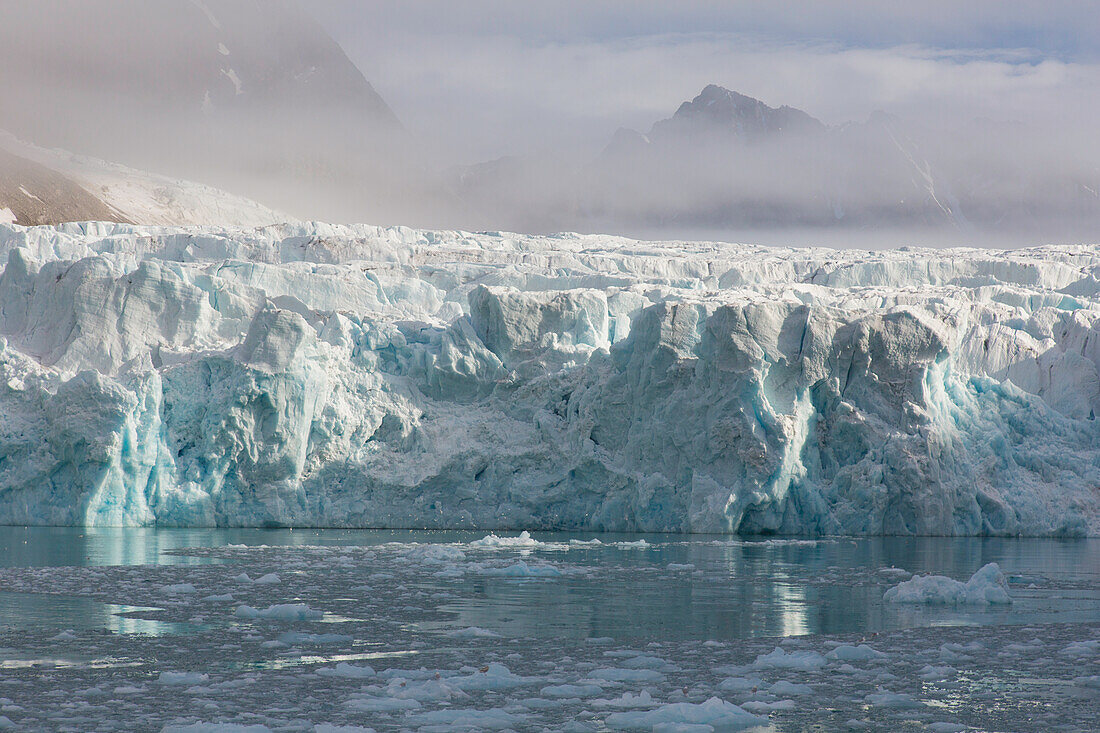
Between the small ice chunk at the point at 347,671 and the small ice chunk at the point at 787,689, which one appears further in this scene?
the small ice chunk at the point at 347,671

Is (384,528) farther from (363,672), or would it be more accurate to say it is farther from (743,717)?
(743,717)

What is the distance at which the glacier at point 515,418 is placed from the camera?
2748 cm

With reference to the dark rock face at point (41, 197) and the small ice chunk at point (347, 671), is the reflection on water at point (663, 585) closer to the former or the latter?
the small ice chunk at point (347, 671)

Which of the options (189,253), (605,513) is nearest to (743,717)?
(605,513)

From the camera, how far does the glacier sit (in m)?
27.5

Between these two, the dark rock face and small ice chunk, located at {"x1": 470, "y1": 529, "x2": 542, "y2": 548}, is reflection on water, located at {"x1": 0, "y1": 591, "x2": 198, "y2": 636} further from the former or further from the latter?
the dark rock face

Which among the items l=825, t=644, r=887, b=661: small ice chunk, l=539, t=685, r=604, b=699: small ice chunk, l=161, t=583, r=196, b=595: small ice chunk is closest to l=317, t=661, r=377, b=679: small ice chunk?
l=539, t=685, r=604, b=699: small ice chunk

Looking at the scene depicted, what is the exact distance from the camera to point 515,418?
101 feet

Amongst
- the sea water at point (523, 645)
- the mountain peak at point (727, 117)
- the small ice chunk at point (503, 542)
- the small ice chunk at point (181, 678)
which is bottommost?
the small ice chunk at point (503, 542)

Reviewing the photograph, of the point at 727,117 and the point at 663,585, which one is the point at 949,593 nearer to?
the point at 663,585

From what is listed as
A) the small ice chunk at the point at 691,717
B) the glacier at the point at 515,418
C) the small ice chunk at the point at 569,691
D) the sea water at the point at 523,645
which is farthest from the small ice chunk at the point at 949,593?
the glacier at the point at 515,418

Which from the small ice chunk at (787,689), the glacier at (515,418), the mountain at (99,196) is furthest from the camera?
the mountain at (99,196)

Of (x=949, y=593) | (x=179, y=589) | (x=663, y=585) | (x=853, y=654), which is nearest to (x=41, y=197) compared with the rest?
(x=179, y=589)

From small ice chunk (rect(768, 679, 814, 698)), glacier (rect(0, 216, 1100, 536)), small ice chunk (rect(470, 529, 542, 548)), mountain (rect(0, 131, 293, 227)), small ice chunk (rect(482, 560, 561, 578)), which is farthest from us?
mountain (rect(0, 131, 293, 227))
